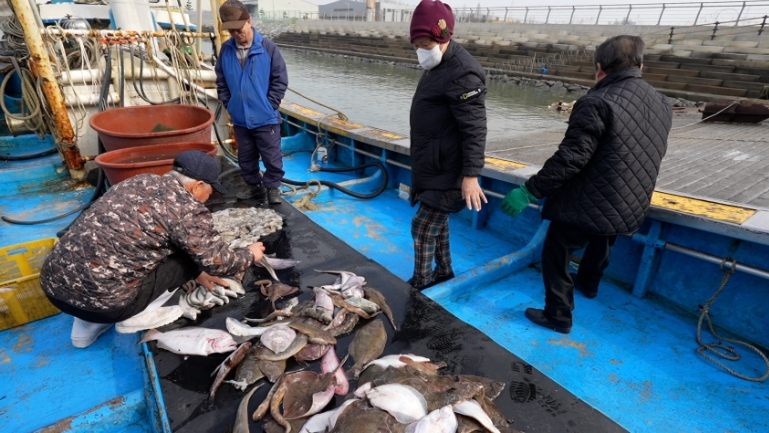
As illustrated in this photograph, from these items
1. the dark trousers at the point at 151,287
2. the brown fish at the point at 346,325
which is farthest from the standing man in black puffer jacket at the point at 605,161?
the dark trousers at the point at 151,287

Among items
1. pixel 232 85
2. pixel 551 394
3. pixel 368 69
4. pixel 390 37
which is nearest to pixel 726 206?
pixel 551 394

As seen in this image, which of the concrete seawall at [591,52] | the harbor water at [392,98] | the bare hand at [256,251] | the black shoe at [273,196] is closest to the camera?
the bare hand at [256,251]

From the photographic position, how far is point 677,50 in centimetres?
1978

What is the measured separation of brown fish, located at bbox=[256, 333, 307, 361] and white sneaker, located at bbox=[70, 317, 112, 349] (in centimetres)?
131

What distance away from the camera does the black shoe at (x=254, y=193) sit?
15.4ft

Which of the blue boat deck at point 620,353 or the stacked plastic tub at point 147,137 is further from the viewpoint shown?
the stacked plastic tub at point 147,137

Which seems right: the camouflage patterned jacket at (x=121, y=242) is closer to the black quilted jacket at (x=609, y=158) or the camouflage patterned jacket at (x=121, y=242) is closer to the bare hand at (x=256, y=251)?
the bare hand at (x=256, y=251)

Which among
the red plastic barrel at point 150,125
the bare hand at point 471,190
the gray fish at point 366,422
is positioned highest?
the bare hand at point 471,190

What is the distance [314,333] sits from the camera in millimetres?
2307

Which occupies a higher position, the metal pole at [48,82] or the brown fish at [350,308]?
the metal pole at [48,82]

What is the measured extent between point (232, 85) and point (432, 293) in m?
2.94

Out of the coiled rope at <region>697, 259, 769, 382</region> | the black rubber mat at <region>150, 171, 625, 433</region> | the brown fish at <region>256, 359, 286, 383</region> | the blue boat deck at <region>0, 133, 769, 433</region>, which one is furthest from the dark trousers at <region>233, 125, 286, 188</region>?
the coiled rope at <region>697, 259, 769, 382</region>

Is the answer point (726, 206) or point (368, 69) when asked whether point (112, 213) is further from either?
point (368, 69)

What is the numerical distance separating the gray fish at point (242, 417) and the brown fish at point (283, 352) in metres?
0.22
